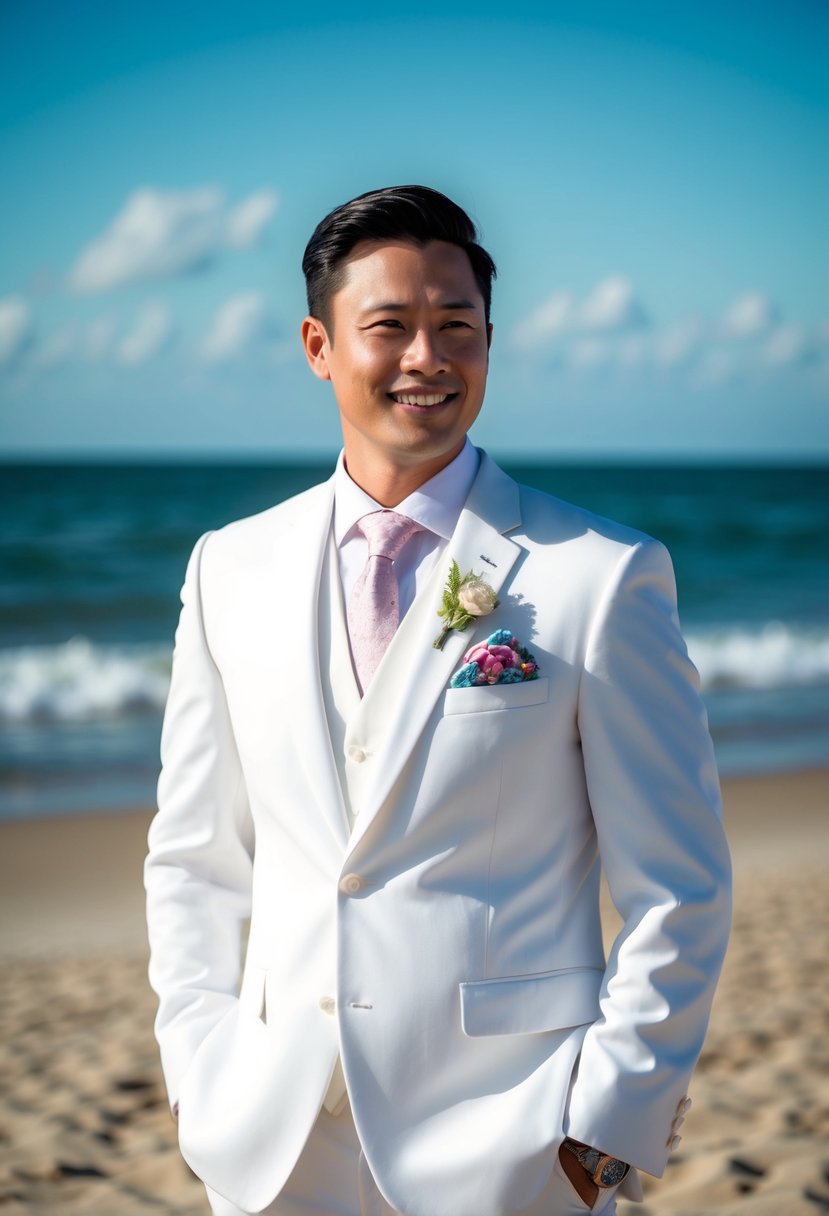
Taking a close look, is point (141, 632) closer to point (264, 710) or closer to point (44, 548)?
point (44, 548)

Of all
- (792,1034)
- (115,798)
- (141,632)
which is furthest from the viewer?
(141,632)

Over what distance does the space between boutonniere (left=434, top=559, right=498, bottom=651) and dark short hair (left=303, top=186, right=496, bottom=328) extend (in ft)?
1.67

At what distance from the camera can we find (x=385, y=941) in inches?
78.8

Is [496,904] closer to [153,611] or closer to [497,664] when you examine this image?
[497,664]

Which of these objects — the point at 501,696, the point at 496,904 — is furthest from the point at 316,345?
the point at 496,904

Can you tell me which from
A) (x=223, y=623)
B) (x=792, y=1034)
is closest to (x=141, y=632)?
(x=792, y=1034)

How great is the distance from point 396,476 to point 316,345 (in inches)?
12.4

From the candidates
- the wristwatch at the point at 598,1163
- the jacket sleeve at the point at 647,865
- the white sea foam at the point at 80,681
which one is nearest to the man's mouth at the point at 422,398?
the jacket sleeve at the point at 647,865

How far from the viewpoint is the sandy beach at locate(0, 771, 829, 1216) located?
3754 millimetres

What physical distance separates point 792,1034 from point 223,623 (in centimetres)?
345

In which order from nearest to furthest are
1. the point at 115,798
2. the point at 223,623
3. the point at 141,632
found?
the point at 223,623 < the point at 115,798 < the point at 141,632

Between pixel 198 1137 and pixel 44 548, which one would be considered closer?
pixel 198 1137

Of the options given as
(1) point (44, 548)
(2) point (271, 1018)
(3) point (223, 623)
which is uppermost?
(1) point (44, 548)

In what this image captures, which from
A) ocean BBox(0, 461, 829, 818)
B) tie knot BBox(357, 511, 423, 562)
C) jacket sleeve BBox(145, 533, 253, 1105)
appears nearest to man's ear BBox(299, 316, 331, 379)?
tie knot BBox(357, 511, 423, 562)
